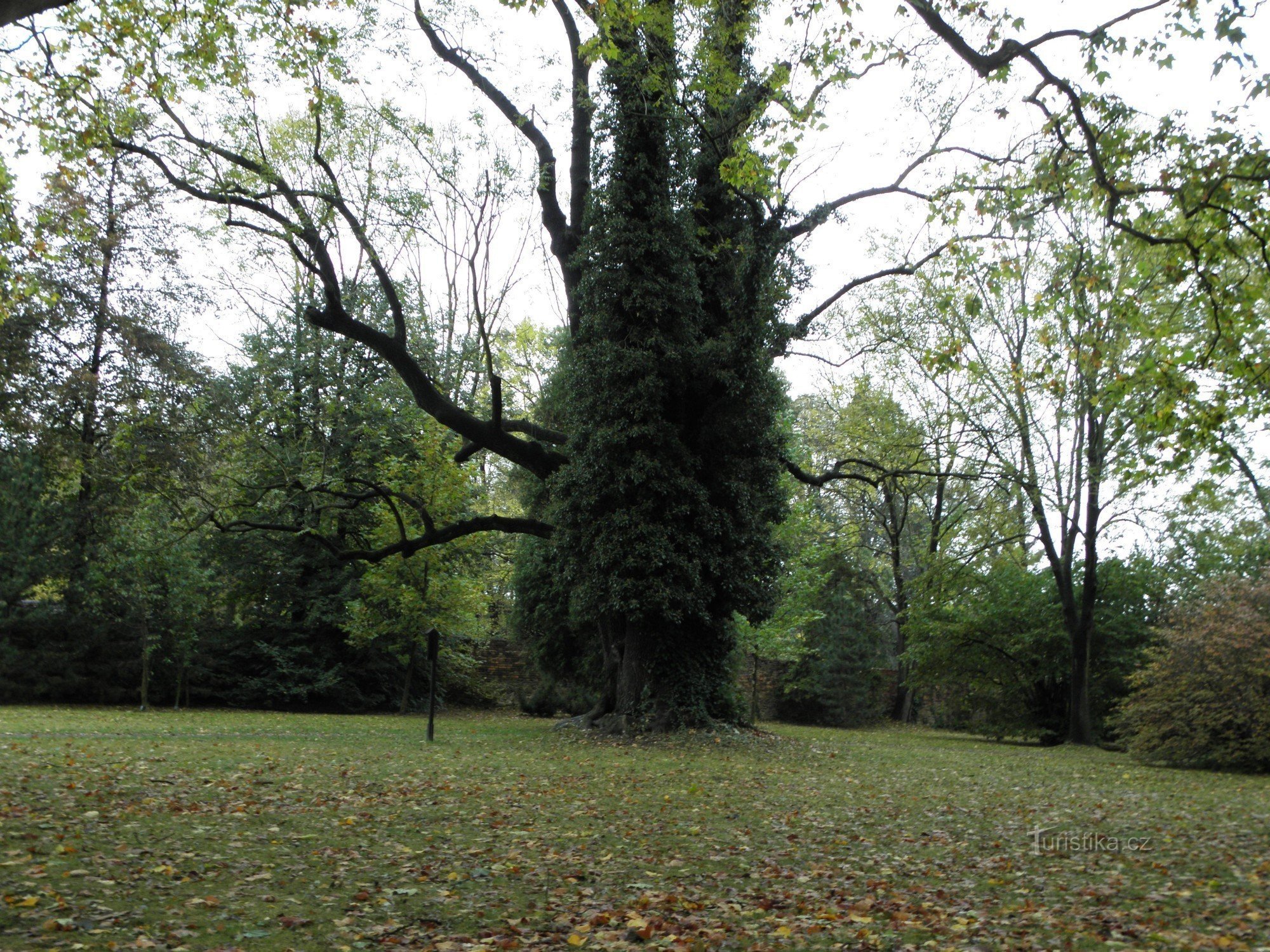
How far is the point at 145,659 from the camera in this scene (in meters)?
21.3

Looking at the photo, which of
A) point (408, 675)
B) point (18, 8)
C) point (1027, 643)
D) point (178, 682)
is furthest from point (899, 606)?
point (18, 8)

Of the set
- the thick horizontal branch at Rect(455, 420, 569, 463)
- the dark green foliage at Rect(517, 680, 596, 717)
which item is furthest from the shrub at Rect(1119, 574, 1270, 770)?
the dark green foliage at Rect(517, 680, 596, 717)

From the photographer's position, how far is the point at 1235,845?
7.09m

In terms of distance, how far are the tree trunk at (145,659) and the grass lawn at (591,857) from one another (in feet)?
30.8

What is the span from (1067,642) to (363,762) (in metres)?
17.6

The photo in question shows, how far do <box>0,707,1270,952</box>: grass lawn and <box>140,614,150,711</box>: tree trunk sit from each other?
9.40m

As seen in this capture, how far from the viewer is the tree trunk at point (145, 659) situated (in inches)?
838

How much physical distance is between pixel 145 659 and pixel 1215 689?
21.5 meters

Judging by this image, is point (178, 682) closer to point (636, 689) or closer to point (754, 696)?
point (636, 689)

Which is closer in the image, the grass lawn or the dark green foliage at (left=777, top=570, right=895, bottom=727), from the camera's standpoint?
the grass lawn

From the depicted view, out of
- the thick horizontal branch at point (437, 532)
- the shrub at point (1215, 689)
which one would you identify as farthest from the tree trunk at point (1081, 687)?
the thick horizontal branch at point (437, 532)

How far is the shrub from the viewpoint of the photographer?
46.9ft

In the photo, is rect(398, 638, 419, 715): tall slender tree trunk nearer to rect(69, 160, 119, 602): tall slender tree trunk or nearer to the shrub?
rect(69, 160, 119, 602): tall slender tree trunk

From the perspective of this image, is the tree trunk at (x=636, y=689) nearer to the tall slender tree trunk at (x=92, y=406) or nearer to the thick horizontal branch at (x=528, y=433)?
the thick horizontal branch at (x=528, y=433)
